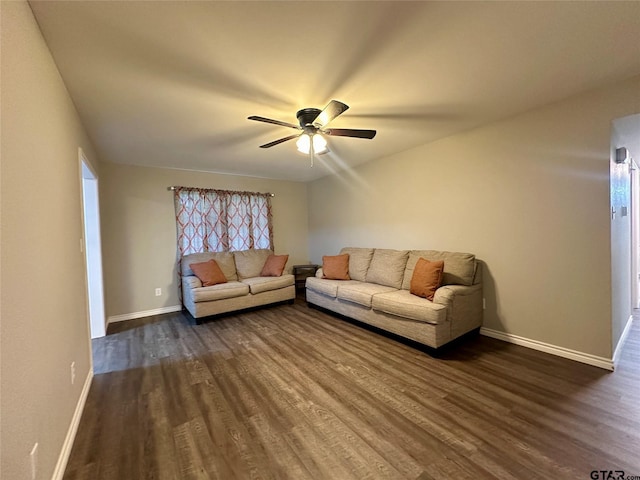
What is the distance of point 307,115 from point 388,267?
2.28 m

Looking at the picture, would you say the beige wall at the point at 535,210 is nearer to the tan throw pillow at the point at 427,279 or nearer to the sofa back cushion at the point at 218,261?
the tan throw pillow at the point at 427,279

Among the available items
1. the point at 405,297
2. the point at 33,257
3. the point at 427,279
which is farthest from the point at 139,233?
the point at 427,279

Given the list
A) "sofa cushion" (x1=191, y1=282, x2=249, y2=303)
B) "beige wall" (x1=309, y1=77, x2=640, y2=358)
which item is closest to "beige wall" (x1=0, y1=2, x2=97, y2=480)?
"sofa cushion" (x1=191, y1=282, x2=249, y2=303)

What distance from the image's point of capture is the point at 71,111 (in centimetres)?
221

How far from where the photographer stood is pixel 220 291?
3.93 metres

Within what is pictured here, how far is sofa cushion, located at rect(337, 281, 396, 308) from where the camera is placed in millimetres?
3328

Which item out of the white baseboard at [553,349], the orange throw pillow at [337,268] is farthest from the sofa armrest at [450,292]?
the orange throw pillow at [337,268]

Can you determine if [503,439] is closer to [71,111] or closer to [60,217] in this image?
[60,217]

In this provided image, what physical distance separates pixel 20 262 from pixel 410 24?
2254mm

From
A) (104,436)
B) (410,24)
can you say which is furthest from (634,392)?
(104,436)

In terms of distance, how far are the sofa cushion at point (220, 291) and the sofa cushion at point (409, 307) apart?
2.05 meters

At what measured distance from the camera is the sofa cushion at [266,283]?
14.0 feet

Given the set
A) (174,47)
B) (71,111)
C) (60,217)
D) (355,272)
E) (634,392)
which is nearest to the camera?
(174,47)

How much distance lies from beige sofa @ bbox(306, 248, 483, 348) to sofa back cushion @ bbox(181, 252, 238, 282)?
148 centimetres
